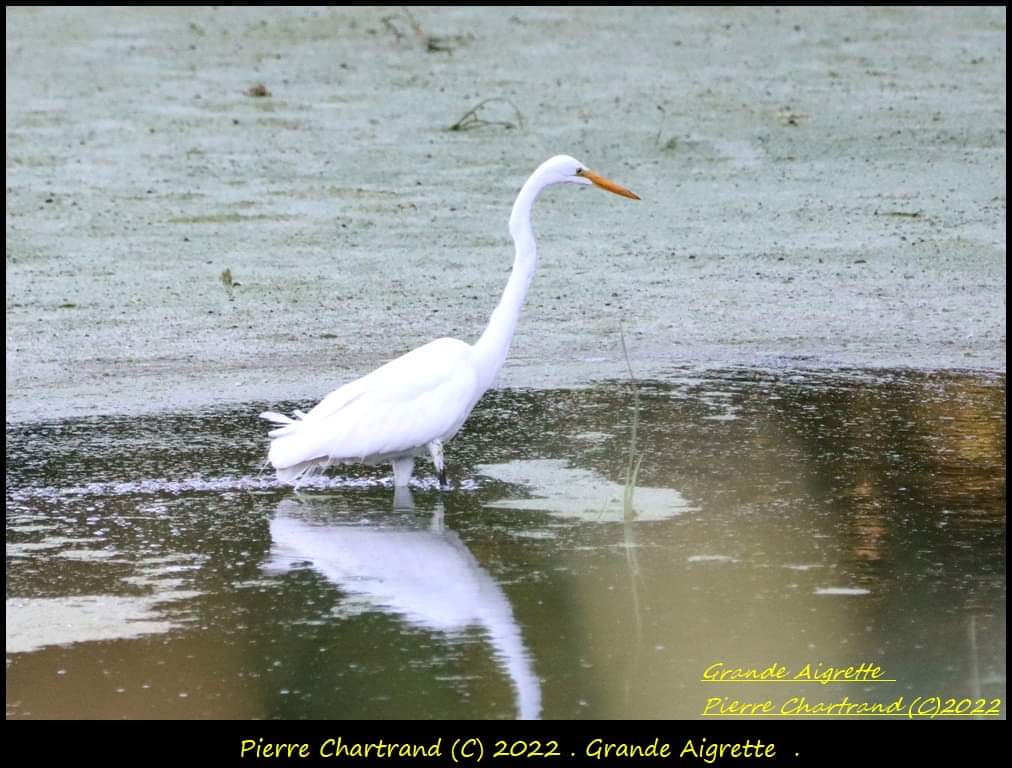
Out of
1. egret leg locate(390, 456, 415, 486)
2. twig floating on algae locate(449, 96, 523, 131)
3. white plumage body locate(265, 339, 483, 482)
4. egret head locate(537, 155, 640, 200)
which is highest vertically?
egret head locate(537, 155, 640, 200)

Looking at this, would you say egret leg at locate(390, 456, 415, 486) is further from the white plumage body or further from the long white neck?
the long white neck

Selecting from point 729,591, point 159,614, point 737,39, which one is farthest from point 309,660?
point 737,39

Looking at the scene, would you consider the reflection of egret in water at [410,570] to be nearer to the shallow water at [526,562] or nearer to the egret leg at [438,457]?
the shallow water at [526,562]

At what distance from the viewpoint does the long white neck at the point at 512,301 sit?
6730 mm

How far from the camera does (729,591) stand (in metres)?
5.32

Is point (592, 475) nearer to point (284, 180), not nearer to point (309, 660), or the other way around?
point (309, 660)

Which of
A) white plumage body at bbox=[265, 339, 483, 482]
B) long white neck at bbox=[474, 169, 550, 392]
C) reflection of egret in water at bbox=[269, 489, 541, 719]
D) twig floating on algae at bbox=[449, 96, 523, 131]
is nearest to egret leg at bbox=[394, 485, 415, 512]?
reflection of egret in water at bbox=[269, 489, 541, 719]

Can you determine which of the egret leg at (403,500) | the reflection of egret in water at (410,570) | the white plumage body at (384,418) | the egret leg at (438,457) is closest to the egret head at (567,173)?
the white plumage body at (384,418)

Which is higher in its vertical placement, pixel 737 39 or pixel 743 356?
pixel 737 39

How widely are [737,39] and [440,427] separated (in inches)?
397

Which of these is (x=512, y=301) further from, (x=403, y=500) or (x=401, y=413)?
(x=403, y=500)

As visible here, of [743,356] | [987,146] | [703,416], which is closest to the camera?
[703,416]

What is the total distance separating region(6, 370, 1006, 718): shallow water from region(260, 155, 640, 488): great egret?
0.17 meters

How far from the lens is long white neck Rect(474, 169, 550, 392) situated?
6.73 metres
